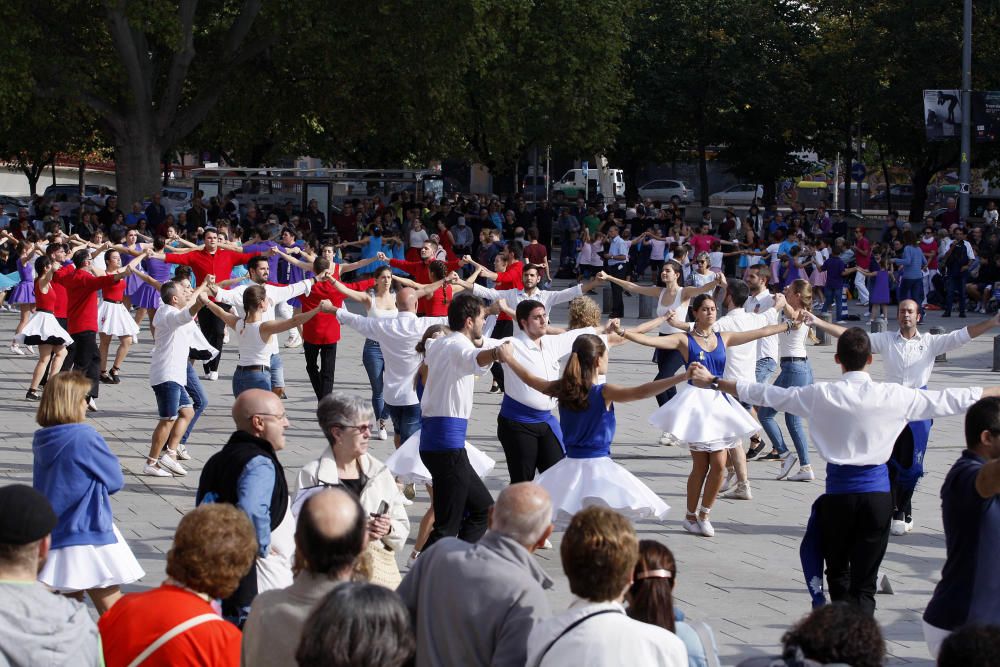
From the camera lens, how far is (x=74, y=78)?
30281 millimetres

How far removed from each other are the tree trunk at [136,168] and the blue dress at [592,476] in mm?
26554

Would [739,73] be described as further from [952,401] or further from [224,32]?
[952,401]

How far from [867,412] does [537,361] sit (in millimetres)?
2467

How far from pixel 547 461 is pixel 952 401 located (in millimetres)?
2740

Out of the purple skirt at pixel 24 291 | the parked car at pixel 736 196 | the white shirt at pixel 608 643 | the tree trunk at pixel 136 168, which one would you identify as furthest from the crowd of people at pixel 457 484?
the parked car at pixel 736 196

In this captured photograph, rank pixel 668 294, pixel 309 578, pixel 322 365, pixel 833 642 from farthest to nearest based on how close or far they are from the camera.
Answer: pixel 668 294 < pixel 322 365 < pixel 309 578 < pixel 833 642

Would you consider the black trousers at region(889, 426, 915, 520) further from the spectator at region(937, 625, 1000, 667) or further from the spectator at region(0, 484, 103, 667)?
the spectator at region(0, 484, 103, 667)

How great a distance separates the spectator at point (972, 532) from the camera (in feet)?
17.5

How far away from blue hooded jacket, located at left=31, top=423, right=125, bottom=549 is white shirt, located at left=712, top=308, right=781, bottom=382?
19.0 feet

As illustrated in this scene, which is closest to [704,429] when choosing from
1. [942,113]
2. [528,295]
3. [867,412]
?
[867,412]

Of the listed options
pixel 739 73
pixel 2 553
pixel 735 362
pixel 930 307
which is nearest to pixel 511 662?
pixel 2 553

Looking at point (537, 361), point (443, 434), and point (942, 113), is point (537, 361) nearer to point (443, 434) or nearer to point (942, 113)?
point (443, 434)

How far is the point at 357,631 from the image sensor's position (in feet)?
11.8

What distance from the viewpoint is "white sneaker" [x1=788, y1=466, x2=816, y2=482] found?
1101cm
